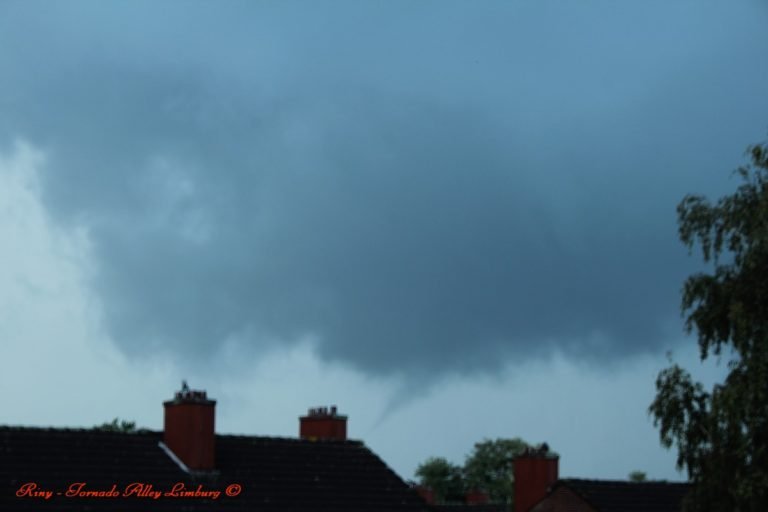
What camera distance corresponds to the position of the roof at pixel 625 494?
168 ft

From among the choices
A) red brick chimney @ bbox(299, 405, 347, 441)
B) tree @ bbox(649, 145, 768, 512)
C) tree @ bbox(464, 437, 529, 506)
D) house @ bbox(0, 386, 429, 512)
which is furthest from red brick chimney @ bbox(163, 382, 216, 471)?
tree @ bbox(464, 437, 529, 506)

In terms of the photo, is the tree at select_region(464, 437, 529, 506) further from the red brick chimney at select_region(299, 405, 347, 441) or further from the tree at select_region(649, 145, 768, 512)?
the tree at select_region(649, 145, 768, 512)

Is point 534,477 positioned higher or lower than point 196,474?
higher

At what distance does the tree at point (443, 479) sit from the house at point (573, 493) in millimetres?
68754

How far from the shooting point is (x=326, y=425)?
46812mm

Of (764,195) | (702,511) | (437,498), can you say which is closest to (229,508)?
(702,511)

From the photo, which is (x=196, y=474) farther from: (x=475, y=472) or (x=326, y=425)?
(x=475, y=472)

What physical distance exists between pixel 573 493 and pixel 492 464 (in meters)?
70.8

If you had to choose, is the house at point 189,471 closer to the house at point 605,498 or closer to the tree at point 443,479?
the house at point 605,498

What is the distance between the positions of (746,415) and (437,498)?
307ft

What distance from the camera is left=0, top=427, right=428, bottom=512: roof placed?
3784 cm

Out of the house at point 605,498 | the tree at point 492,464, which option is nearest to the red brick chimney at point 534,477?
the house at point 605,498

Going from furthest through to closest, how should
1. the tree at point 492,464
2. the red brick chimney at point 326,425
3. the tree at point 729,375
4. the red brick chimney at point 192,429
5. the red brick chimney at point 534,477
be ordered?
the tree at point 492,464 → the red brick chimney at point 534,477 → the red brick chimney at point 326,425 → the red brick chimney at point 192,429 → the tree at point 729,375

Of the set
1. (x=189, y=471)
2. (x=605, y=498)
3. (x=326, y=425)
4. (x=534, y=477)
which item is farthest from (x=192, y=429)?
(x=605, y=498)
